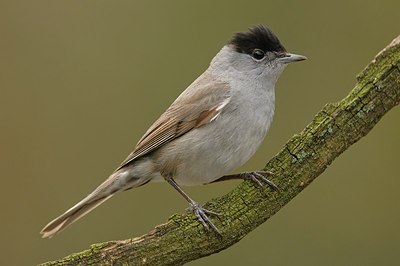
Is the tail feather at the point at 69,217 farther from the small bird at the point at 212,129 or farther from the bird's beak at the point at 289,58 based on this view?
the bird's beak at the point at 289,58

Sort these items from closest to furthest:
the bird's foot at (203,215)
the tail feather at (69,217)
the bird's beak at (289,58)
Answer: the bird's foot at (203,215) → the tail feather at (69,217) → the bird's beak at (289,58)

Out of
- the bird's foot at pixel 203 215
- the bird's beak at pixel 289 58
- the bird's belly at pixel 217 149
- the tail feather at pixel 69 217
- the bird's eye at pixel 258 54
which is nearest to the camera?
the bird's foot at pixel 203 215

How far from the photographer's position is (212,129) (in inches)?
211

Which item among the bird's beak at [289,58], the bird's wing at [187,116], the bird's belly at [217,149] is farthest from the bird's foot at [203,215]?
Result: the bird's beak at [289,58]

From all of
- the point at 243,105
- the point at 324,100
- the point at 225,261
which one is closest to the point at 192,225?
the point at 243,105

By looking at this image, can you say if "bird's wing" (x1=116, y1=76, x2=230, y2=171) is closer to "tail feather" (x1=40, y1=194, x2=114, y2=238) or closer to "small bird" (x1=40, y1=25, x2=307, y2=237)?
"small bird" (x1=40, y1=25, x2=307, y2=237)

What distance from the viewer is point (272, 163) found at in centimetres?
494

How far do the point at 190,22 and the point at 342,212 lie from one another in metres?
2.39

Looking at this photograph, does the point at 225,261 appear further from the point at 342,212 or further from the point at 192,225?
the point at 192,225

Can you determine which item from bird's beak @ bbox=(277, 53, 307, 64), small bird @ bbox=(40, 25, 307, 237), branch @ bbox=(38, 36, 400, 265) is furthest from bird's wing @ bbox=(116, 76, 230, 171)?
branch @ bbox=(38, 36, 400, 265)

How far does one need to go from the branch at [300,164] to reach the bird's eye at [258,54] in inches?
44.4

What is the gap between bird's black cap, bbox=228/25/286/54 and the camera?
574cm

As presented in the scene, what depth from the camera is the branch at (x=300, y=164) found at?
15.3 feet

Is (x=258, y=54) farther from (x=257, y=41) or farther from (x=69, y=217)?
(x=69, y=217)
